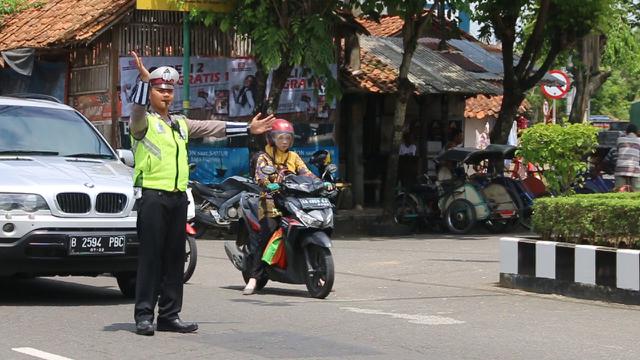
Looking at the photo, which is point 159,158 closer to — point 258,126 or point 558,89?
point 258,126

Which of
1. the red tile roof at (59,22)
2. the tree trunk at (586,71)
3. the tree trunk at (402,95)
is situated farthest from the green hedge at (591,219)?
the tree trunk at (586,71)

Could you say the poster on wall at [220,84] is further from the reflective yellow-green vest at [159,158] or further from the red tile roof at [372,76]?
the reflective yellow-green vest at [159,158]

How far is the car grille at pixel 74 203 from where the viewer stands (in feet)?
33.1

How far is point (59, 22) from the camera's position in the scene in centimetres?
2186

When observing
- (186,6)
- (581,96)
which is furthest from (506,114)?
(186,6)

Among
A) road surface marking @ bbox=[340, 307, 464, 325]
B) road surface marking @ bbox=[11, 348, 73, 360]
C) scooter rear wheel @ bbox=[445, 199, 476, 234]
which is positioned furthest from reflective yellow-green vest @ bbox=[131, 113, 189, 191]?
scooter rear wheel @ bbox=[445, 199, 476, 234]

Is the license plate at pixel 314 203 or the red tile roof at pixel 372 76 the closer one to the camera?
the license plate at pixel 314 203

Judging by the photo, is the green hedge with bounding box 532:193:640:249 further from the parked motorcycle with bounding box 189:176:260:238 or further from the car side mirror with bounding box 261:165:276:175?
the parked motorcycle with bounding box 189:176:260:238

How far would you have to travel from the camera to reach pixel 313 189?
11219mm

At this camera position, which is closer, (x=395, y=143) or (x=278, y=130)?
(x=278, y=130)

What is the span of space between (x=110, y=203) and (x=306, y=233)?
201 cm

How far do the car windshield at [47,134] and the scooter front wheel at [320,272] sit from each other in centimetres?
224

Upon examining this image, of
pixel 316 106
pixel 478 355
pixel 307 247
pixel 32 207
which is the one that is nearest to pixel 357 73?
pixel 316 106

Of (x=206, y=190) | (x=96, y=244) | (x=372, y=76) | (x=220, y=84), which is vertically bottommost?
(x=96, y=244)
